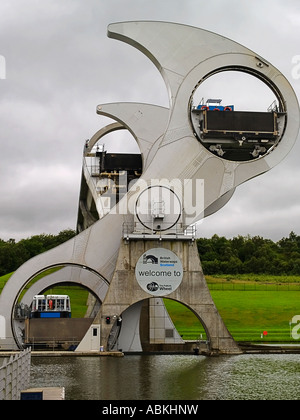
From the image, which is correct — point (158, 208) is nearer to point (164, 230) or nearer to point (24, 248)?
point (164, 230)

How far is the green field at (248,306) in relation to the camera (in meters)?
49.0

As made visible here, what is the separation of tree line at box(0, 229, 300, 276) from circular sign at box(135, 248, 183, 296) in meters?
56.0

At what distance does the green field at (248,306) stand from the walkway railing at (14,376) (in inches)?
1103

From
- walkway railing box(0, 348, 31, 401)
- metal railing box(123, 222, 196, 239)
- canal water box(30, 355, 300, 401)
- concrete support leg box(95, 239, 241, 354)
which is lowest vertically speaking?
canal water box(30, 355, 300, 401)

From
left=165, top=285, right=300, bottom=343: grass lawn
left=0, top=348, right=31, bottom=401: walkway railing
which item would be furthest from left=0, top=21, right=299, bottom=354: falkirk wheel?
left=0, top=348, right=31, bottom=401: walkway railing

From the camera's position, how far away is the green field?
4899 centimetres

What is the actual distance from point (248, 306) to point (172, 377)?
42.3 m

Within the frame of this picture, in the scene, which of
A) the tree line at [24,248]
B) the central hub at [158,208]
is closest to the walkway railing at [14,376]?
the central hub at [158,208]

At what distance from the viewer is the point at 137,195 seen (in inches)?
1323

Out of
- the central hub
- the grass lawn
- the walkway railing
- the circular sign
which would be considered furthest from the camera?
the grass lawn

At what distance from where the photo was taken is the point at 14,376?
13438 mm

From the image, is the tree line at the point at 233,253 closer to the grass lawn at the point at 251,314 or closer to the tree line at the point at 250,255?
the tree line at the point at 250,255

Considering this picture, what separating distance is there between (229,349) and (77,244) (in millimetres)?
10441

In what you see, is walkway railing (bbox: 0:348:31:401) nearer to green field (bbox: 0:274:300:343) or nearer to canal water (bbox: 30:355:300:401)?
canal water (bbox: 30:355:300:401)
